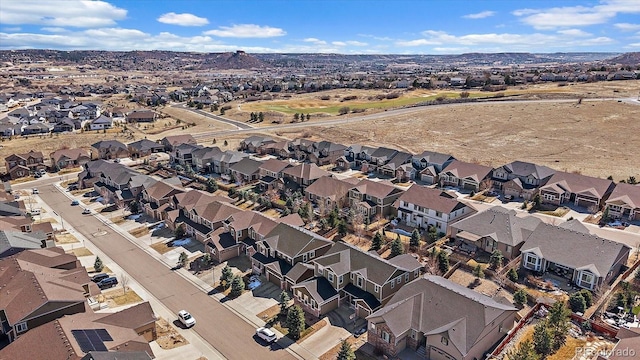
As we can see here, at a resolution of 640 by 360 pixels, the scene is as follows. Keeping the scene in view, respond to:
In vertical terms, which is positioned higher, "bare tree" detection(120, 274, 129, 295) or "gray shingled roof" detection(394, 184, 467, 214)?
"gray shingled roof" detection(394, 184, 467, 214)

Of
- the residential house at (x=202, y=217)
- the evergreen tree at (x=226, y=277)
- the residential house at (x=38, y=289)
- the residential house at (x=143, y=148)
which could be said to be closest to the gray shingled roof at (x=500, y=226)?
the evergreen tree at (x=226, y=277)

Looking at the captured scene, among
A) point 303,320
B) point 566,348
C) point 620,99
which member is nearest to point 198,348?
point 303,320

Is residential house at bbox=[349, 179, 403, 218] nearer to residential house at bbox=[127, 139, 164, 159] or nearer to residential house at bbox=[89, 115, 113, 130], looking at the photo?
residential house at bbox=[127, 139, 164, 159]

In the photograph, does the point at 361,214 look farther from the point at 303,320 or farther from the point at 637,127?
the point at 637,127

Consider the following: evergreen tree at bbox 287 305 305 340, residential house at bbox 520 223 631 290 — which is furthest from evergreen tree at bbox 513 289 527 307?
evergreen tree at bbox 287 305 305 340

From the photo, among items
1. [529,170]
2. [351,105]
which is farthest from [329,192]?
[351,105]

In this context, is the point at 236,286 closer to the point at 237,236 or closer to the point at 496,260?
the point at 237,236

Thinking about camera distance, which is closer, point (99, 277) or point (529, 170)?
point (99, 277)
